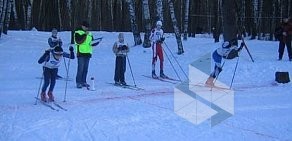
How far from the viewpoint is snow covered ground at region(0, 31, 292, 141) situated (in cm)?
861

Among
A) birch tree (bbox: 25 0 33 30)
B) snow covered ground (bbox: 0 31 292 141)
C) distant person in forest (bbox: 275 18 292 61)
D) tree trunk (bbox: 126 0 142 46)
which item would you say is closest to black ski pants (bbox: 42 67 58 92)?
snow covered ground (bbox: 0 31 292 141)

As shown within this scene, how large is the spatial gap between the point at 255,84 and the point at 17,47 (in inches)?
603

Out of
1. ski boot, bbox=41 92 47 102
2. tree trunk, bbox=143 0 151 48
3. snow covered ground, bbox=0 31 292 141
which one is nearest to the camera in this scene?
snow covered ground, bbox=0 31 292 141

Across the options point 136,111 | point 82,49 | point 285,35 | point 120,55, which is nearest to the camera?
point 136,111

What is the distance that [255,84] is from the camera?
1569 cm

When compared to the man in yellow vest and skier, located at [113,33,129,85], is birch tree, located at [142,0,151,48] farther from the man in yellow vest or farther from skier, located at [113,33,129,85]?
the man in yellow vest

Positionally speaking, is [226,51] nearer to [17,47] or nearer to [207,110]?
[207,110]
